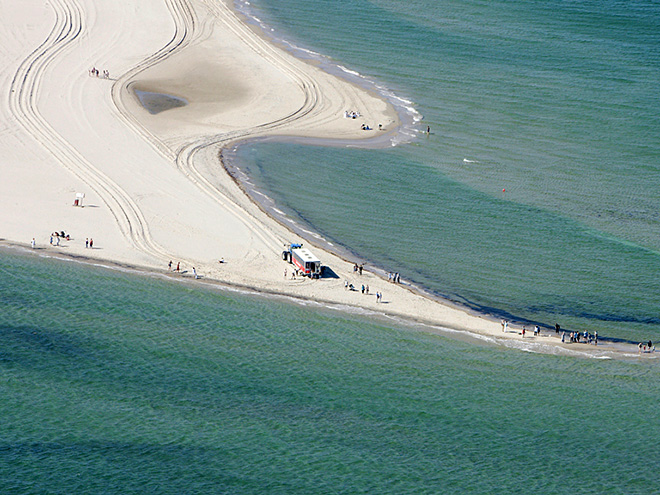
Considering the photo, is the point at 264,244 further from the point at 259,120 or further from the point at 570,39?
the point at 570,39

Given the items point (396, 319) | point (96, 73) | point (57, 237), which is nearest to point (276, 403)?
point (396, 319)

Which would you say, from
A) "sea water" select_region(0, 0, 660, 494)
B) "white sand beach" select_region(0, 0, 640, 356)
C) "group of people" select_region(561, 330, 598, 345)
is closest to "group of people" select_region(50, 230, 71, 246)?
"white sand beach" select_region(0, 0, 640, 356)

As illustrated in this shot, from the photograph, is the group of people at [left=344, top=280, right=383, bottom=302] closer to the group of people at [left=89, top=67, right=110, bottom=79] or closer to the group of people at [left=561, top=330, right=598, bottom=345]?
the group of people at [left=561, top=330, right=598, bottom=345]

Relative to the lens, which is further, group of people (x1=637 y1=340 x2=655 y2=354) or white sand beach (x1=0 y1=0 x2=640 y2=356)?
white sand beach (x1=0 y1=0 x2=640 y2=356)

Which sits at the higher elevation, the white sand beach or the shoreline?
the white sand beach

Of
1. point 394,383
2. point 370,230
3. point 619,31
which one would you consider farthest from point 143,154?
point 619,31
